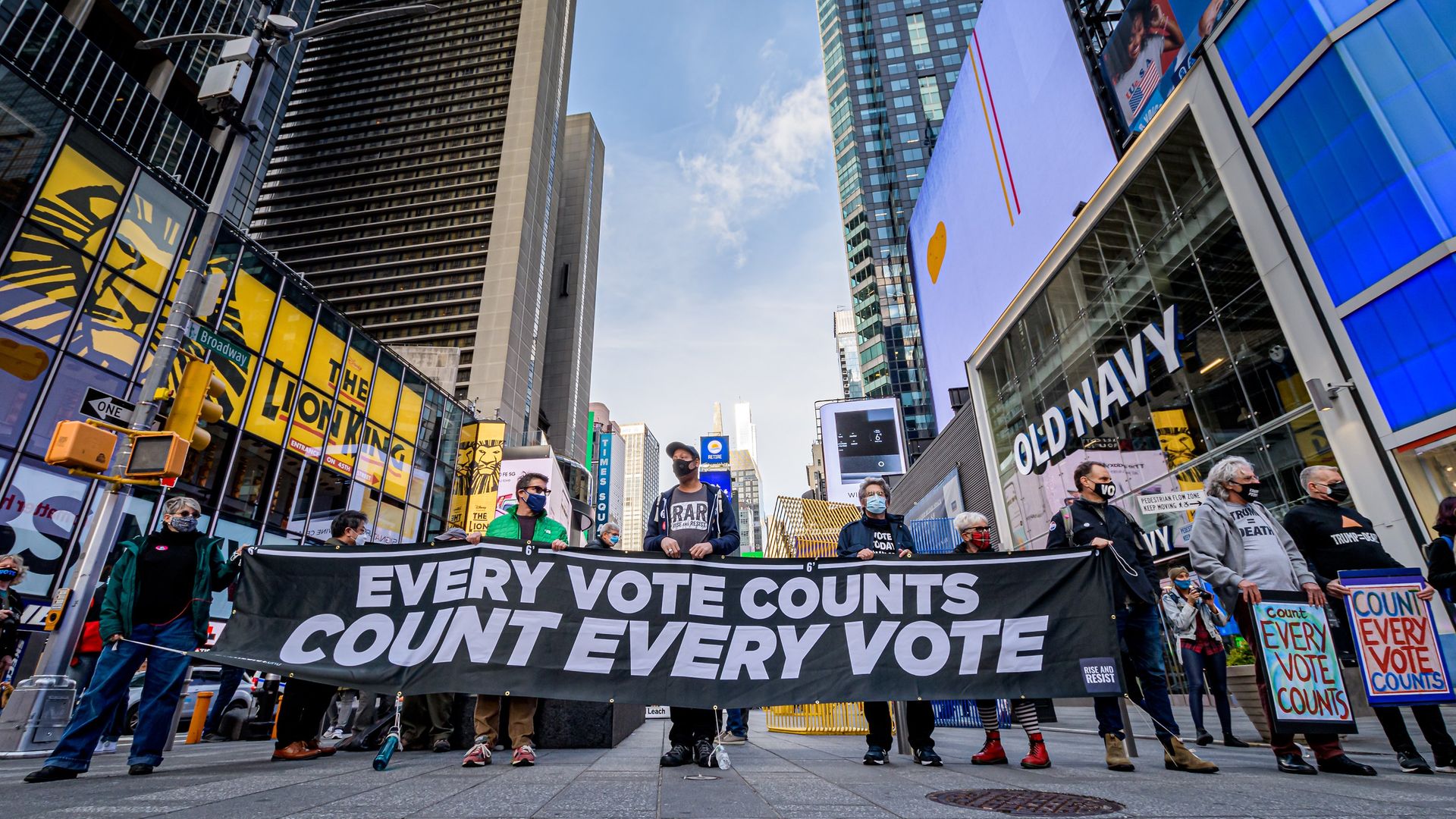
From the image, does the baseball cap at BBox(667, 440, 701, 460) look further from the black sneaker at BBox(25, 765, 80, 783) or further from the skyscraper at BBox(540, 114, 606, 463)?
the skyscraper at BBox(540, 114, 606, 463)

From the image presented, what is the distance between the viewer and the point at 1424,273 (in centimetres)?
885

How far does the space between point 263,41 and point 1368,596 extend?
12.0 m

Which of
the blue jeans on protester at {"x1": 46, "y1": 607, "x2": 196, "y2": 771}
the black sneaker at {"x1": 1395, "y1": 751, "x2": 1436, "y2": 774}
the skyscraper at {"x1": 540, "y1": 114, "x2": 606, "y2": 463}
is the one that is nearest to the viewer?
the black sneaker at {"x1": 1395, "y1": 751, "x2": 1436, "y2": 774}

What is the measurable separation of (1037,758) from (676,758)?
7.80 ft

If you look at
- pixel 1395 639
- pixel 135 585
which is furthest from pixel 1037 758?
pixel 135 585

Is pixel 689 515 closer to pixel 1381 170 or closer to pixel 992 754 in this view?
pixel 992 754

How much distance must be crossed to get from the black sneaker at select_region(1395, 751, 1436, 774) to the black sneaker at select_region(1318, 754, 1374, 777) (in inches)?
8.7

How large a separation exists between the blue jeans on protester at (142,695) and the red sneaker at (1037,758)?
5559 mm

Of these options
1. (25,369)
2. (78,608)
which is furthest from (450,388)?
(78,608)

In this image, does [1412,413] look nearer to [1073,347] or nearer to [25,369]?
[1073,347]

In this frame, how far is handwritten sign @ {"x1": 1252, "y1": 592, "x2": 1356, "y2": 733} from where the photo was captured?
375cm

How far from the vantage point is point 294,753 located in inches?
194

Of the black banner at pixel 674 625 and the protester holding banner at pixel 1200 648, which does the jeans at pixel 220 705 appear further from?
the protester holding banner at pixel 1200 648

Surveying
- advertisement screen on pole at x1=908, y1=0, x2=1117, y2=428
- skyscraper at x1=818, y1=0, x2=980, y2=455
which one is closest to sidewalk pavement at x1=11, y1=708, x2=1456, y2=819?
advertisement screen on pole at x1=908, y1=0, x2=1117, y2=428
